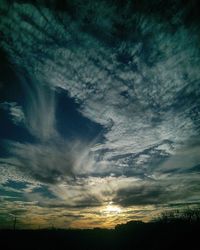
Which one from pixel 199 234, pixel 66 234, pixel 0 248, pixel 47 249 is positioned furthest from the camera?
pixel 66 234

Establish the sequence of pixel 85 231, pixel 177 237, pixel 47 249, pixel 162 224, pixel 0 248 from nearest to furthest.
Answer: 1. pixel 177 237
2. pixel 0 248
3. pixel 47 249
4. pixel 162 224
5. pixel 85 231

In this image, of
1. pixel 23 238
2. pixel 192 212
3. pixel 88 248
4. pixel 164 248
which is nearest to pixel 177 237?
pixel 164 248

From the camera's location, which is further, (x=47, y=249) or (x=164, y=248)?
(x=47, y=249)

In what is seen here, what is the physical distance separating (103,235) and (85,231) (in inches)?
209

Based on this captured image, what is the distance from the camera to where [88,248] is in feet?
156

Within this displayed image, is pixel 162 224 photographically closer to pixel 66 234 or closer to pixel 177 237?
pixel 177 237

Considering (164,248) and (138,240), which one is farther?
(138,240)

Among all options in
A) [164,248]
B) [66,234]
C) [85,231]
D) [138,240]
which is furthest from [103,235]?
[164,248]

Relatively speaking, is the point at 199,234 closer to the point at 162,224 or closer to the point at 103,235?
the point at 162,224

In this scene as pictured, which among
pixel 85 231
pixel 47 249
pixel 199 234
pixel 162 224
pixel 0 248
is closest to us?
pixel 199 234

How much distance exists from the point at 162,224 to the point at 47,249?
25.3 metres

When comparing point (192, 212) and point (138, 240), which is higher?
point (192, 212)

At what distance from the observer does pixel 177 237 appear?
103ft

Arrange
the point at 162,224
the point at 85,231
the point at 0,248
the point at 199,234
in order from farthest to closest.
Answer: the point at 85,231 → the point at 162,224 → the point at 0,248 → the point at 199,234
